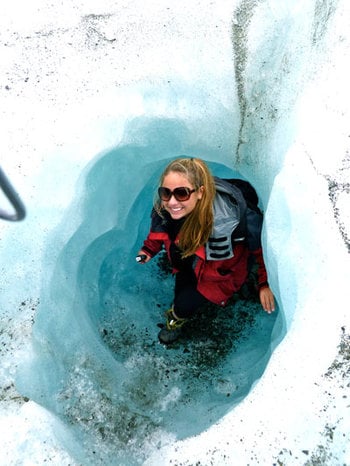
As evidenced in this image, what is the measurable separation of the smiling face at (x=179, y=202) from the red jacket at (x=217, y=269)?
24cm

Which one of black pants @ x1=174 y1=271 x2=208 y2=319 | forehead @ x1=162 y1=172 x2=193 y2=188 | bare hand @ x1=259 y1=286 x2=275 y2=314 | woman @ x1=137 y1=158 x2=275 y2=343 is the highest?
forehead @ x1=162 y1=172 x2=193 y2=188

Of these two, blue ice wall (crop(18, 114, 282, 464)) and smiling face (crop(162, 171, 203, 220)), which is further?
blue ice wall (crop(18, 114, 282, 464))

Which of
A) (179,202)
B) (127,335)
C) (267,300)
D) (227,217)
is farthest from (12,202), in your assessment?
(267,300)

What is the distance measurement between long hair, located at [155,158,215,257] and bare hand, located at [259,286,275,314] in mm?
373

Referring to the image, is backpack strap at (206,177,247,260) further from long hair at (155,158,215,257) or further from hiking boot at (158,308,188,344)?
hiking boot at (158,308,188,344)

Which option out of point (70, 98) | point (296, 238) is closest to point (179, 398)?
point (296, 238)

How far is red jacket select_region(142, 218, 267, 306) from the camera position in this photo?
196cm

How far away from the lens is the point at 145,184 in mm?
2426

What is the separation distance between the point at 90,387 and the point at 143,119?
1.22m

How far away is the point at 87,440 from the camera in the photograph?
1.79m

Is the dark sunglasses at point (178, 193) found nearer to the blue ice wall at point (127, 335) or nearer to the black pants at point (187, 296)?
the blue ice wall at point (127, 335)

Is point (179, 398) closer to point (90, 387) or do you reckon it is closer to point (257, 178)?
point (90, 387)

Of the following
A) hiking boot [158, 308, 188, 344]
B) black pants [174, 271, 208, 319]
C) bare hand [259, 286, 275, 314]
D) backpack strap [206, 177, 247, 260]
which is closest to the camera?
backpack strap [206, 177, 247, 260]

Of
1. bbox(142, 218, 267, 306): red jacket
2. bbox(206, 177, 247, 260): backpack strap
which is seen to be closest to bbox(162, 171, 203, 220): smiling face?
bbox(206, 177, 247, 260): backpack strap
